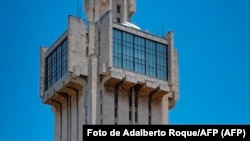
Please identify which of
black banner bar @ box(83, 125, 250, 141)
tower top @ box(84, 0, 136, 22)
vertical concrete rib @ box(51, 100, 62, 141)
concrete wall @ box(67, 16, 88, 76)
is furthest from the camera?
tower top @ box(84, 0, 136, 22)

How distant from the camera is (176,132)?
2152 inches

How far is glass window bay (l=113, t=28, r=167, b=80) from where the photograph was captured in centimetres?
11000

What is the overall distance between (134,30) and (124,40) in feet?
7.16

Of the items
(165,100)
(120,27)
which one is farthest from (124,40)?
(165,100)

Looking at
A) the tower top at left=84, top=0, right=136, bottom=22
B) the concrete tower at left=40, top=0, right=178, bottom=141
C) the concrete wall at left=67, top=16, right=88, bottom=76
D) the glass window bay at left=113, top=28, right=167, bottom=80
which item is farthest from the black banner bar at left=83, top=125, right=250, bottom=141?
the tower top at left=84, top=0, right=136, bottom=22

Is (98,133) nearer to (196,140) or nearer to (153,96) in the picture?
(196,140)

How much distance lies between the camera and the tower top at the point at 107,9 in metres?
119

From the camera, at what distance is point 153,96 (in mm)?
111812

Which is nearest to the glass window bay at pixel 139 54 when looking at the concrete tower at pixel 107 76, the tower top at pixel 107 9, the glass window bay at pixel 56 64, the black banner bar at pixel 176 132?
the concrete tower at pixel 107 76

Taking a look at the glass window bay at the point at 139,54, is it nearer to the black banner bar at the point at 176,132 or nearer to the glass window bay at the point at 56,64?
the glass window bay at the point at 56,64

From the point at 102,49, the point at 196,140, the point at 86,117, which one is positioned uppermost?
the point at 102,49

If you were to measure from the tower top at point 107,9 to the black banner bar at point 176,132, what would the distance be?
64.1 m

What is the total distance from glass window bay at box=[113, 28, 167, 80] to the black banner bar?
53.8 meters

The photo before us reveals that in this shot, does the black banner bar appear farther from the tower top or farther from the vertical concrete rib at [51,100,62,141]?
the tower top
